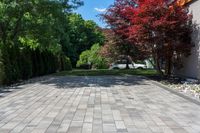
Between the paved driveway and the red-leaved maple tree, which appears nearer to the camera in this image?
the paved driveway

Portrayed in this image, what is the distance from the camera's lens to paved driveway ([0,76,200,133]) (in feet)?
20.9

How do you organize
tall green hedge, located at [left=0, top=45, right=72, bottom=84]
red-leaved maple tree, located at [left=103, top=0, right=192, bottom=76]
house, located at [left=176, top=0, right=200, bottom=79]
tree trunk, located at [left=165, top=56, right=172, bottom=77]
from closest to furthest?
1. red-leaved maple tree, located at [left=103, top=0, right=192, bottom=76]
2. house, located at [left=176, top=0, right=200, bottom=79]
3. tall green hedge, located at [left=0, top=45, right=72, bottom=84]
4. tree trunk, located at [left=165, top=56, right=172, bottom=77]

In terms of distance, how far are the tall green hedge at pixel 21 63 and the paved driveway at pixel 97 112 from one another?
373cm

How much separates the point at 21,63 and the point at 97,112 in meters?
9.83

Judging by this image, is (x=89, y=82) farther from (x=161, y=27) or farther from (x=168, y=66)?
(x=168, y=66)

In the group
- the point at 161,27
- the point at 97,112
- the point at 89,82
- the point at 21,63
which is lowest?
the point at 97,112

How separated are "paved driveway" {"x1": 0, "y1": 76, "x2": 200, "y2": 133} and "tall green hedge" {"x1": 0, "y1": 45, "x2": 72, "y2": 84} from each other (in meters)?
3.73

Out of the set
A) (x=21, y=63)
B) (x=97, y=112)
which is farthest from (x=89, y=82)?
(x=97, y=112)

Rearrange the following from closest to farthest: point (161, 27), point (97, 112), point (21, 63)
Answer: point (97, 112) → point (161, 27) → point (21, 63)

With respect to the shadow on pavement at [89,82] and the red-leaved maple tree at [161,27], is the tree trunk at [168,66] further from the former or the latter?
the shadow on pavement at [89,82]

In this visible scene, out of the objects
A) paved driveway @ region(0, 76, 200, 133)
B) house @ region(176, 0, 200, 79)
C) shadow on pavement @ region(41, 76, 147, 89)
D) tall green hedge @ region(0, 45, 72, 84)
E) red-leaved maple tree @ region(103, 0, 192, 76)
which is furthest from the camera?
tall green hedge @ region(0, 45, 72, 84)

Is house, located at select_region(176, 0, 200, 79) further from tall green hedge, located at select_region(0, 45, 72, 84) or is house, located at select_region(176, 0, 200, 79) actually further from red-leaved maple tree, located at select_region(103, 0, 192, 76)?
tall green hedge, located at select_region(0, 45, 72, 84)

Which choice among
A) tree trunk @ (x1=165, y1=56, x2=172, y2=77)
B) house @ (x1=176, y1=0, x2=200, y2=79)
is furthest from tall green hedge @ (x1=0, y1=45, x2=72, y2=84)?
house @ (x1=176, y1=0, x2=200, y2=79)

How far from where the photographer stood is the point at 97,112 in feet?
25.6
